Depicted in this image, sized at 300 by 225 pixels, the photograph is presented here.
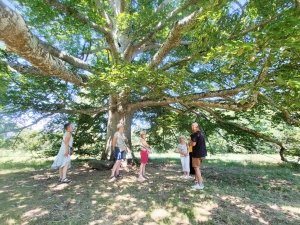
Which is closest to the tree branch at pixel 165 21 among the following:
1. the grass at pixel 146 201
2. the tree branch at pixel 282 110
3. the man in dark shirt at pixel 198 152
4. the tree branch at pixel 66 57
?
the tree branch at pixel 66 57

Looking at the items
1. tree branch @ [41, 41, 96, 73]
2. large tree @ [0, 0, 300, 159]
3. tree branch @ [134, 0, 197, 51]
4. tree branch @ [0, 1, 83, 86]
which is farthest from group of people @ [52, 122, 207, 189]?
tree branch @ [134, 0, 197, 51]

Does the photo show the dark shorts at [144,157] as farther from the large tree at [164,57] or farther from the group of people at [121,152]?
the large tree at [164,57]

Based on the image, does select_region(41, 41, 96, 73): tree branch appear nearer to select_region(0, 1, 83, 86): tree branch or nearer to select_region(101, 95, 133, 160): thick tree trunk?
select_region(0, 1, 83, 86): tree branch

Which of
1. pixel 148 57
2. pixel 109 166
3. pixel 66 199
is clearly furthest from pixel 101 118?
pixel 66 199

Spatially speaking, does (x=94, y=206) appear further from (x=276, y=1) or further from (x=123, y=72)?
(x=276, y=1)

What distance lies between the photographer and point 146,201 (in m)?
3.97

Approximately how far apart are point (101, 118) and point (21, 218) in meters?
7.34

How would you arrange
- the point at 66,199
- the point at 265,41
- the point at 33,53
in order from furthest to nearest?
1. the point at 66,199
2. the point at 33,53
3. the point at 265,41

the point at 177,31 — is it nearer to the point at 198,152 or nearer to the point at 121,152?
the point at 198,152

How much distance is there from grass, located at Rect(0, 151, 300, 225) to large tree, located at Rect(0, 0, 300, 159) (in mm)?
2146

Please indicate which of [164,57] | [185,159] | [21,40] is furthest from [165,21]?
[21,40]

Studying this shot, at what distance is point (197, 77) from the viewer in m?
6.68

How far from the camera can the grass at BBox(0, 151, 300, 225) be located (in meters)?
3.25

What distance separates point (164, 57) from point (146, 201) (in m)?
4.66
